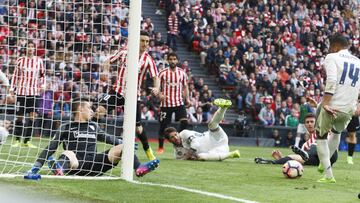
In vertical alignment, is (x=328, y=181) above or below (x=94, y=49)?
below

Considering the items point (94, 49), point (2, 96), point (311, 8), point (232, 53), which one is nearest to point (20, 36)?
point (94, 49)

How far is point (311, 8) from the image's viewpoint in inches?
1571

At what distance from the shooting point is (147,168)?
472 inches

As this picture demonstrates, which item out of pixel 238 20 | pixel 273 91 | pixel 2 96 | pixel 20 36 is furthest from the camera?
pixel 238 20

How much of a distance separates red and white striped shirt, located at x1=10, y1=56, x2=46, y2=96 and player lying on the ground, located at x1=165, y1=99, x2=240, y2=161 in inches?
166

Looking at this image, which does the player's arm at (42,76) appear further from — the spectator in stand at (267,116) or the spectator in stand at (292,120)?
the spectator in stand at (292,120)

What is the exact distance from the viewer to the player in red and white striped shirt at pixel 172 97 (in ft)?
65.5

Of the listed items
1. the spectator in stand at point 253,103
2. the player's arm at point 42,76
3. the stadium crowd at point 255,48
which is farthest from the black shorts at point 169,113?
the spectator in stand at point 253,103

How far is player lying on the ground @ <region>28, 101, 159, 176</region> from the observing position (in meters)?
12.1

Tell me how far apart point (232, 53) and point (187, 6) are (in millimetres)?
2696

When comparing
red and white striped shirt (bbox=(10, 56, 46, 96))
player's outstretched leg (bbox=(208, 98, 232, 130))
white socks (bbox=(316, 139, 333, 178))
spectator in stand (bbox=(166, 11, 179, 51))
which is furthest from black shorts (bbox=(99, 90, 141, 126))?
spectator in stand (bbox=(166, 11, 179, 51))

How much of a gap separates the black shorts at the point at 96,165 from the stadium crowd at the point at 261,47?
1959 centimetres

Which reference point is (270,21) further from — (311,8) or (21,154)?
(21,154)

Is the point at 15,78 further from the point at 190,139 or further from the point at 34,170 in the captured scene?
the point at 34,170
